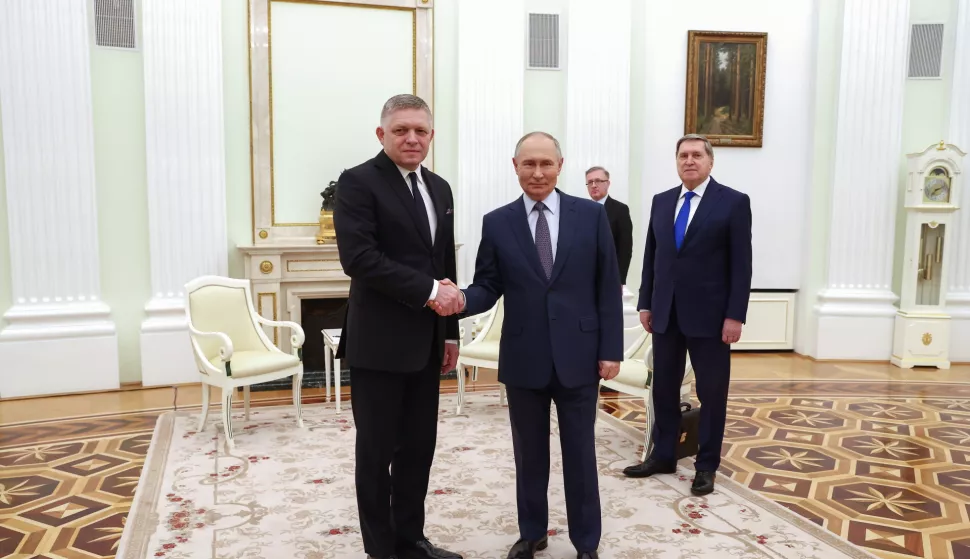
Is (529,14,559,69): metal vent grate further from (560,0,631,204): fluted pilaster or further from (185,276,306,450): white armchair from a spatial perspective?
(185,276,306,450): white armchair

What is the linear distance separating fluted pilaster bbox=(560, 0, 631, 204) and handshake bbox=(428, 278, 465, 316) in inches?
183

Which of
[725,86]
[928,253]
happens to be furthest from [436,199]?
[928,253]

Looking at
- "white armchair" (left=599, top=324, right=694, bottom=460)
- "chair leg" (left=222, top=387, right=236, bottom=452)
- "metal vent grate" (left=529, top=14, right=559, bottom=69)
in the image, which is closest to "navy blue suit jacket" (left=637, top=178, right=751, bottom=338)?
"white armchair" (left=599, top=324, right=694, bottom=460)

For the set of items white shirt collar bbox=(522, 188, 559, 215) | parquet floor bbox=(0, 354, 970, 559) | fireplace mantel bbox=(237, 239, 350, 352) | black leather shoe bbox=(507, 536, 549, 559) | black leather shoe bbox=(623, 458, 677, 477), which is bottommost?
parquet floor bbox=(0, 354, 970, 559)

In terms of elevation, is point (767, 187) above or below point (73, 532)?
above

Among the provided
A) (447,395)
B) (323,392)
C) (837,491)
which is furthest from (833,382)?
(323,392)

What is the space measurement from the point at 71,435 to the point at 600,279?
3868mm

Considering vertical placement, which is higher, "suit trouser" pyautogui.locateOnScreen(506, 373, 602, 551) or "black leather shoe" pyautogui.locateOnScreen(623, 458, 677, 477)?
"suit trouser" pyautogui.locateOnScreen(506, 373, 602, 551)

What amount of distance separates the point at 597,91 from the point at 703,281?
3967mm

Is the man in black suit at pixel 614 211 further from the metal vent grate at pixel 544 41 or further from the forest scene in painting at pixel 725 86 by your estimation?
the forest scene in painting at pixel 725 86

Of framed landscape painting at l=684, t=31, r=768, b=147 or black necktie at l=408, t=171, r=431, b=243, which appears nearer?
black necktie at l=408, t=171, r=431, b=243

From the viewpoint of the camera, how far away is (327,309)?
6.67 meters

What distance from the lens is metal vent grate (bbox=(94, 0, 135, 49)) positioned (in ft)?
19.4

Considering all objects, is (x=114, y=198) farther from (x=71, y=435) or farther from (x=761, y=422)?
(x=761, y=422)
